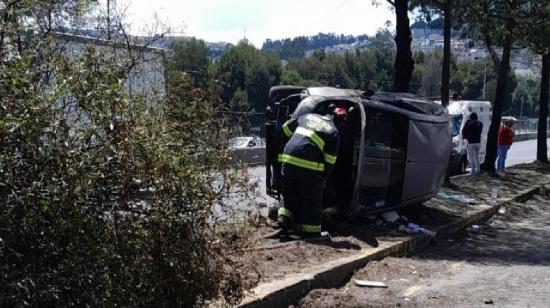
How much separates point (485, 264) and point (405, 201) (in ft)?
5.38

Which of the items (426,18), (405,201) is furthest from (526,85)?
(405,201)

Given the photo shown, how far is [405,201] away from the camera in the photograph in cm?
983

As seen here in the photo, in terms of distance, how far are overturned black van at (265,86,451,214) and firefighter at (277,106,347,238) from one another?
0.72 meters

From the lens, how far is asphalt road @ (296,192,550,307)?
6.42 m

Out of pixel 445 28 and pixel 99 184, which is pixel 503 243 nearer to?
pixel 445 28

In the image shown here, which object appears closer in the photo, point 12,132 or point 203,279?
point 12,132

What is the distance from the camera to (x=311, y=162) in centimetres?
783

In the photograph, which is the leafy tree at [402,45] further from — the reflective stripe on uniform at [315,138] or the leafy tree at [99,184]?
the leafy tree at [99,184]

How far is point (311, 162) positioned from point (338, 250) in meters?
1.05

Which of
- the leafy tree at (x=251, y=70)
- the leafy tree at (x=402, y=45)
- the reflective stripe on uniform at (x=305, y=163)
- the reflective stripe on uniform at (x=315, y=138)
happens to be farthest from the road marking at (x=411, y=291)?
the leafy tree at (x=251, y=70)

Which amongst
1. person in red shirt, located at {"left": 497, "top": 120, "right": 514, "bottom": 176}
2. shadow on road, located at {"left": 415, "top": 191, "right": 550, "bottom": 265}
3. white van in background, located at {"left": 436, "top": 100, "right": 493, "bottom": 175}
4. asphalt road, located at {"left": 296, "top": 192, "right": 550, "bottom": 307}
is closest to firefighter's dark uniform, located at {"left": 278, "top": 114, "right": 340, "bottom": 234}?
asphalt road, located at {"left": 296, "top": 192, "right": 550, "bottom": 307}

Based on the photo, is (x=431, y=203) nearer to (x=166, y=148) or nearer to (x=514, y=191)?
(x=514, y=191)

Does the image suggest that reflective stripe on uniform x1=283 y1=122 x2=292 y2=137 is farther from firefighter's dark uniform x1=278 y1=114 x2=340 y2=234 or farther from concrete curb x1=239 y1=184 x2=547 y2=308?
concrete curb x1=239 y1=184 x2=547 y2=308

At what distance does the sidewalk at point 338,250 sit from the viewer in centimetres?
→ 589
